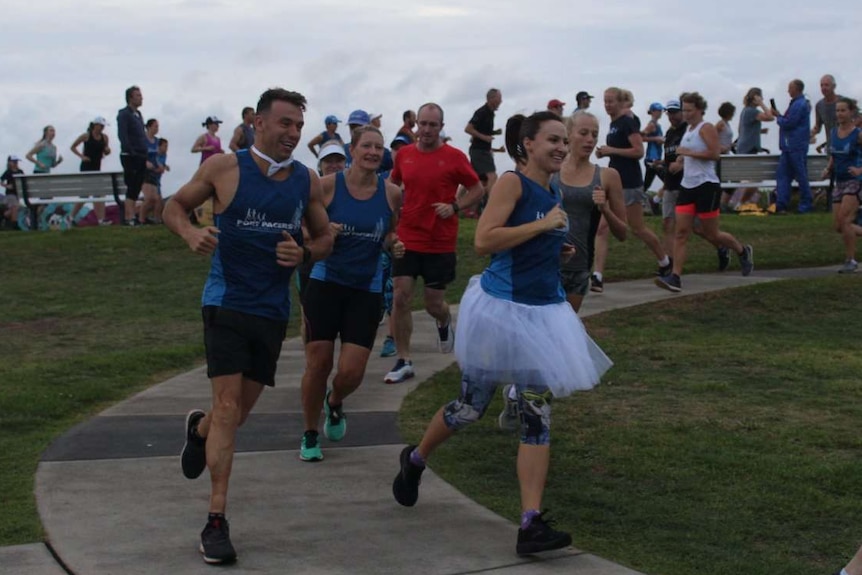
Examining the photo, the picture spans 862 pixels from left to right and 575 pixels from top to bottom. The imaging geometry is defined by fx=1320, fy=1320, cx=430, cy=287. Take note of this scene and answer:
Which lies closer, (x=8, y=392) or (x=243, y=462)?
(x=243, y=462)

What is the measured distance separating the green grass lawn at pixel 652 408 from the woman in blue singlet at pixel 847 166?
81cm

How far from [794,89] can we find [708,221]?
319 inches

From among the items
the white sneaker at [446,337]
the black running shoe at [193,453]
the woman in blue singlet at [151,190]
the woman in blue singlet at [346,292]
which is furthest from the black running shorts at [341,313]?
the woman in blue singlet at [151,190]

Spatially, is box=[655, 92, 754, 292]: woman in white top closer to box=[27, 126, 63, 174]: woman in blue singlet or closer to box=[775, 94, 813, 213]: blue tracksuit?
box=[775, 94, 813, 213]: blue tracksuit

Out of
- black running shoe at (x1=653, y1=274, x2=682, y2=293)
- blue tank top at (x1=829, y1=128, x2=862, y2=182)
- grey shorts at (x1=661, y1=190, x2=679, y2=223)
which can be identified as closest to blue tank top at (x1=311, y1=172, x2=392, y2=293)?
black running shoe at (x1=653, y1=274, x2=682, y2=293)

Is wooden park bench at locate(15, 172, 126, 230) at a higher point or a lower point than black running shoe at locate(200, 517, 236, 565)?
higher

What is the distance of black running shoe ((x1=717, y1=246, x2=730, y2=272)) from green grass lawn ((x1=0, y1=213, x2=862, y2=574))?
0.27 metres

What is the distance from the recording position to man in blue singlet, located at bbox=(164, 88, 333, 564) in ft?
19.8

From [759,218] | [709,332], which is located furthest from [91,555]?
[759,218]

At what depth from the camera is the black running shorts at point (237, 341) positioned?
238 inches

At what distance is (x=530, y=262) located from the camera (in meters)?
6.33

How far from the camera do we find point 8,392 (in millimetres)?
9836

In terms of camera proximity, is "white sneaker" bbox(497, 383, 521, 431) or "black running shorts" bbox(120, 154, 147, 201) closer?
"white sneaker" bbox(497, 383, 521, 431)

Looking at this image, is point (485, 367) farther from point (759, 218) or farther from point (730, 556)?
point (759, 218)
